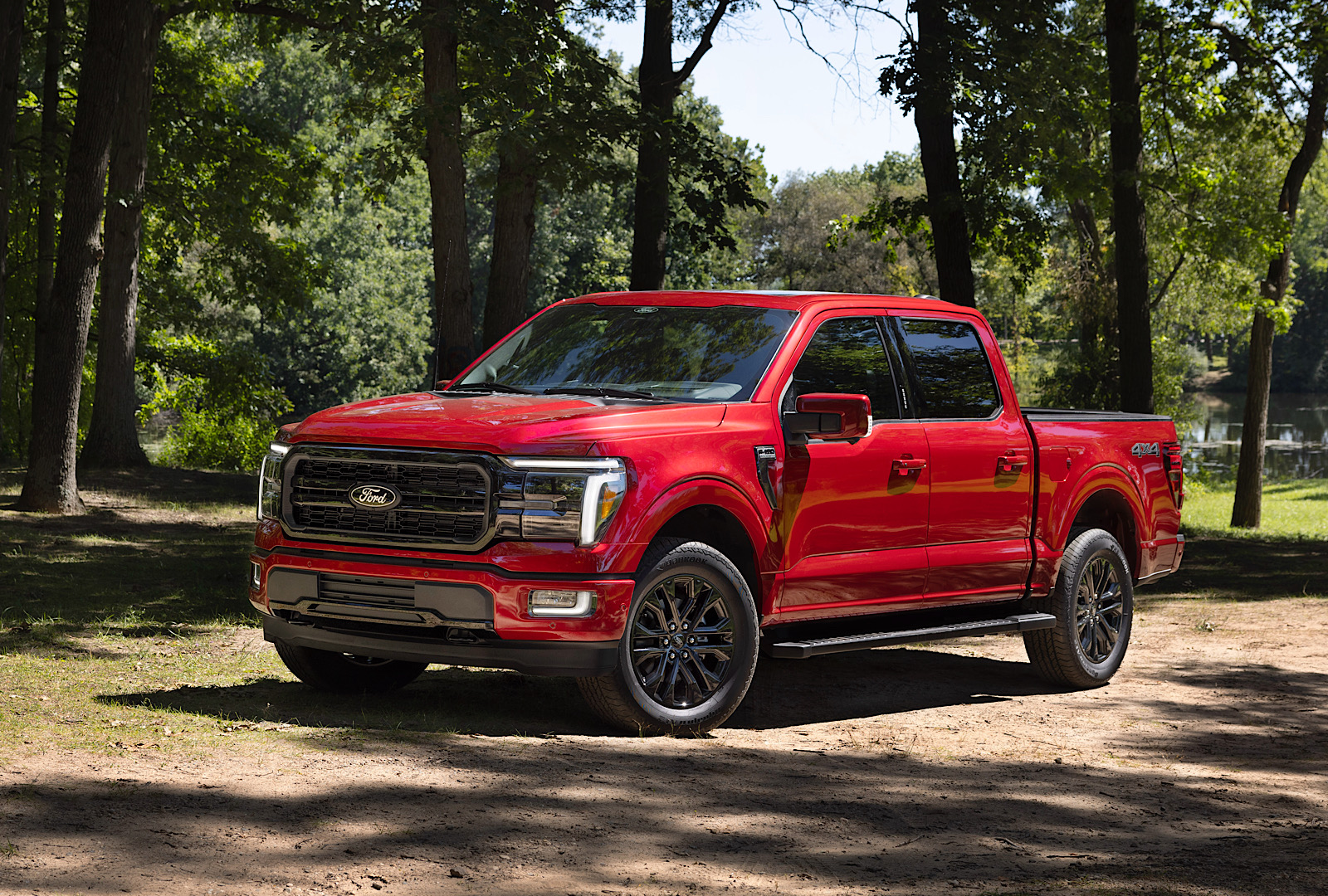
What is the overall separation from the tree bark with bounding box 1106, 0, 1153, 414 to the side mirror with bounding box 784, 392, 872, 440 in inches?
505

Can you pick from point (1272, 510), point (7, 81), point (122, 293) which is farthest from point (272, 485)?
point (1272, 510)

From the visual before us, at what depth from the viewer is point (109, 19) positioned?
50.4 feet

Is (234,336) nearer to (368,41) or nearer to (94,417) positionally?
(94,417)

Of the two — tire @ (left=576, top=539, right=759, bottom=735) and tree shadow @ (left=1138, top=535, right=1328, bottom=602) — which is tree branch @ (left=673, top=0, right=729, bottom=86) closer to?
tree shadow @ (left=1138, top=535, right=1328, bottom=602)

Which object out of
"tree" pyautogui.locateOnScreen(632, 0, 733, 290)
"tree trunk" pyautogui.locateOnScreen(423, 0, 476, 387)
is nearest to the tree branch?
"tree" pyautogui.locateOnScreen(632, 0, 733, 290)

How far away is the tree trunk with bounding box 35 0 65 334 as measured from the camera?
22.2 m

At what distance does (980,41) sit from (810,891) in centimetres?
1559

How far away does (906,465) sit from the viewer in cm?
762

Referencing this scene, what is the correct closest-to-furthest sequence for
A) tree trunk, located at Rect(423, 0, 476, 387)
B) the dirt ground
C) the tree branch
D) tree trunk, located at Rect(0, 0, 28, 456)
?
the dirt ground → tree trunk, located at Rect(423, 0, 476, 387) → tree trunk, located at Rect(0, 0, 28, 456) → the tree branch

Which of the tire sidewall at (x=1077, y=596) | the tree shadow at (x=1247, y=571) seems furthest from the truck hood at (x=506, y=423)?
the tree shadow at (x=1247, y=571)

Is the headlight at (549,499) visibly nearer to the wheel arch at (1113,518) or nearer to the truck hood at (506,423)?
the truck hood at (506,423)

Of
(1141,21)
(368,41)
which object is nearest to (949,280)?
(368,41)

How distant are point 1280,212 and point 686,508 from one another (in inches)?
850

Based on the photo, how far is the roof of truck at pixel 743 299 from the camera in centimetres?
764
